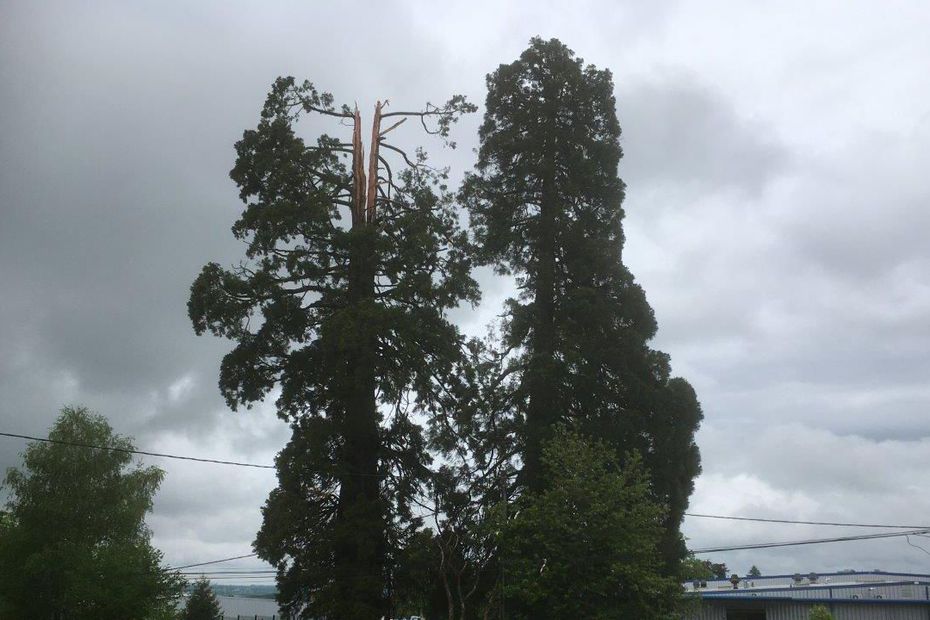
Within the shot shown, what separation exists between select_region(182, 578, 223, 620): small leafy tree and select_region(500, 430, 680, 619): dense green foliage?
38.5 m

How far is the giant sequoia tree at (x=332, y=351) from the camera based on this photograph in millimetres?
25266

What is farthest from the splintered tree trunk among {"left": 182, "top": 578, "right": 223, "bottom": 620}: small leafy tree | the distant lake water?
the distant lake water

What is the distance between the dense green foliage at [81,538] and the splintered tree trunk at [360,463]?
15.0m

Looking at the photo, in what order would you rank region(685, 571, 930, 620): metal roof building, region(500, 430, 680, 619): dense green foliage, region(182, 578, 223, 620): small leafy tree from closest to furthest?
1. region(500, 430, 680, 619): dense green foliage
2. region(685, 571, 930, 620): metal roof building
3. region(182, 578, 223, 620): small leafy tree

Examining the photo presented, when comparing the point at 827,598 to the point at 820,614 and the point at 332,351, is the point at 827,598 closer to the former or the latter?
the point at 820,614

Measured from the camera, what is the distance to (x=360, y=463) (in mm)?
26688

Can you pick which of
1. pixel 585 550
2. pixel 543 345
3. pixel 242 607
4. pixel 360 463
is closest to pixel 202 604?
pixel 242 607

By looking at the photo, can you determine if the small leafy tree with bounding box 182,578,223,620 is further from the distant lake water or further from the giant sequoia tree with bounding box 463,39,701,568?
the giant sequoia tree with bounding box 463,39,701,568

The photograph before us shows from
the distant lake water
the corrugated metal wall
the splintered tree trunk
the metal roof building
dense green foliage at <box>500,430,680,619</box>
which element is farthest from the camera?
the distant lake water

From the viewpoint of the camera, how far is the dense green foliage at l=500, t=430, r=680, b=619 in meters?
20.7

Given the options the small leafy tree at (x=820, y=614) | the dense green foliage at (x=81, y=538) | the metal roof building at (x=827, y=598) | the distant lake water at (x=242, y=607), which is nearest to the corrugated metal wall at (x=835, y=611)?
the metal roof building at (x=827, y=598)

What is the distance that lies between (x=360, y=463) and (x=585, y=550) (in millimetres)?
8432

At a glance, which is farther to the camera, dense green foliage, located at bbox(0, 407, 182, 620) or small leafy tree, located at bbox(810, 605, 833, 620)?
dense green foliage, located at bbox(0, 407, 182, 620)

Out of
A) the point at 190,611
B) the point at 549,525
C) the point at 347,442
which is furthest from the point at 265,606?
the point at 549,525
